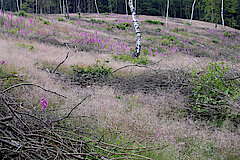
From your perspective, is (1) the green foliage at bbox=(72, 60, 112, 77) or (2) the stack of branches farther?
(1) the green foliage at bbox=(72, 60, 112, 77)

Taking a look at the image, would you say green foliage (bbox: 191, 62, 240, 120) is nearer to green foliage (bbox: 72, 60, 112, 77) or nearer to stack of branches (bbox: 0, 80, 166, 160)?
stack of branches (bbox: 0, 80, 166, 160)

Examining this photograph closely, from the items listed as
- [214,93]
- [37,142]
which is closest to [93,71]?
[214,93]

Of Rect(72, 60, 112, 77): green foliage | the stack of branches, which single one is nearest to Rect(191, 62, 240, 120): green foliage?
the stack of branches

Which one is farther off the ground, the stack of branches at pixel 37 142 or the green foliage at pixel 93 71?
the green foliage at pixel 93 71

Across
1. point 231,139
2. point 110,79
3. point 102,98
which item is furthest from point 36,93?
point 231,139

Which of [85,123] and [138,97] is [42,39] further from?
[85,123]

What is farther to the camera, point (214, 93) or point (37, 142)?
point (214, 93)

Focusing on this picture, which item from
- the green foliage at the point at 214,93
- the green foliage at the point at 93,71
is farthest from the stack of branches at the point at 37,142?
the green foliage at the point at 93,71

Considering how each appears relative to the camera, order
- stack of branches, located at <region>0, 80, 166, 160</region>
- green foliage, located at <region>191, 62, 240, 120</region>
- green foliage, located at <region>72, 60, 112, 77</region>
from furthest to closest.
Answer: green foliage, located at <region>72, 60, 112, 77</region> < green foliage, located at <region>191, 62, 240, 120</region> < stack of branches, located at <region>0, 80, 166, 160</region>

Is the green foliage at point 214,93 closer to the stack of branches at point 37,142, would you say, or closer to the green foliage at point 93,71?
the stack of branches at point 37,142

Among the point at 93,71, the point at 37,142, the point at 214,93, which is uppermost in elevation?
the point at 93,71

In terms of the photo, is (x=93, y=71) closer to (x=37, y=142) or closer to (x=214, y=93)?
(x=214, y=93)

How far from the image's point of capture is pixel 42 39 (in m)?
10.4

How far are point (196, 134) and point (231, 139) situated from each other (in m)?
0.65
